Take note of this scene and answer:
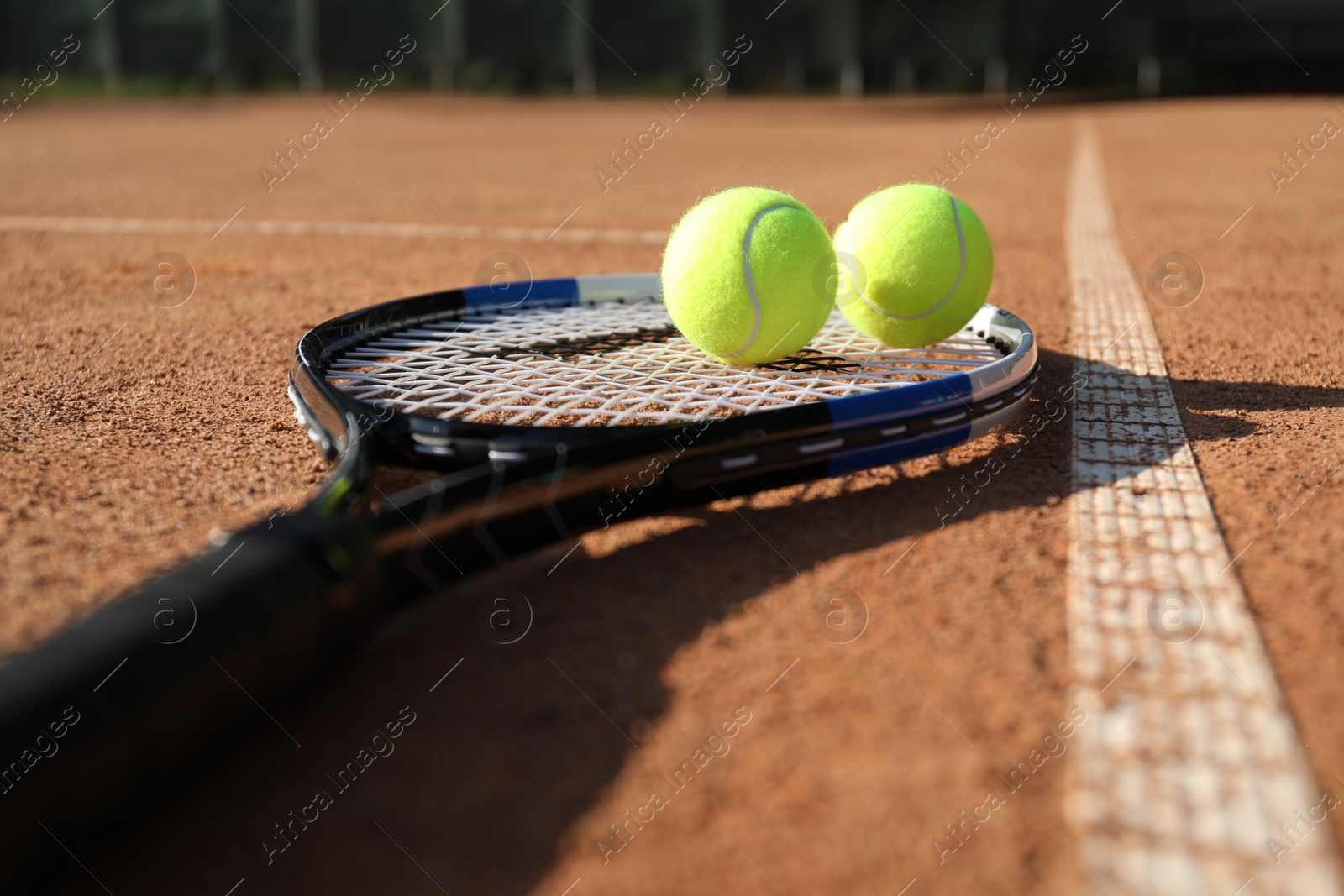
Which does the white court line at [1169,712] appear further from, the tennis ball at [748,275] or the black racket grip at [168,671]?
the black racket grip at [168,671]

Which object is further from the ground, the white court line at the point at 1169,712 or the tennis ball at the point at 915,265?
the tennis ball at the point at 915,265

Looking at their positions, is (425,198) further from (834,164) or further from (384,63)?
(384,63)

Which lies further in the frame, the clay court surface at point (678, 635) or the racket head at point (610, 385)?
the racket head at point (610, 385)

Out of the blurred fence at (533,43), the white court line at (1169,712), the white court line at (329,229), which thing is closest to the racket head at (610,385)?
the white court line at (1169,712)

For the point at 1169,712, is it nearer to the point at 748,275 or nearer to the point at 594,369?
the point at 748,275

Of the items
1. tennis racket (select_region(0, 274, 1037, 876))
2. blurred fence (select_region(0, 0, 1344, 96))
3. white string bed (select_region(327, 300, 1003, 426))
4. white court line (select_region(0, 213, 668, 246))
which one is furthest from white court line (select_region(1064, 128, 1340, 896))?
blurred fence (select_region(0, 0, 1344, 96))

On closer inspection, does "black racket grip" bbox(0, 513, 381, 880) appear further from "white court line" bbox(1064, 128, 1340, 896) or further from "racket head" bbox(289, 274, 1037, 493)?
"white court line" bbox(1064, 128, 1340, 896)

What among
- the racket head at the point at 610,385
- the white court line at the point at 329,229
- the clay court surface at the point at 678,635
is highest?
the racket head at the point at 610,385

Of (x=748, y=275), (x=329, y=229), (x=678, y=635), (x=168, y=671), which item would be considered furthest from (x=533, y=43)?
(x=168, y=671)
